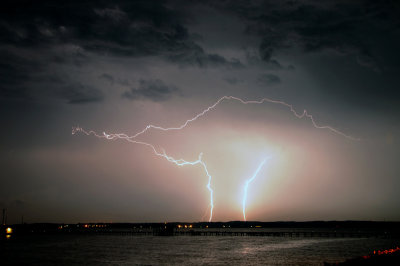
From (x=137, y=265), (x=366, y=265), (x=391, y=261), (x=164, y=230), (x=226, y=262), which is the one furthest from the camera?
(x=164, y=230)

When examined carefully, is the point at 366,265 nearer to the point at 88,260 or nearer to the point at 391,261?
the point at 391,261

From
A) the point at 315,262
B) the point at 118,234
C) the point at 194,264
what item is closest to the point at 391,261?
the point at 315,262

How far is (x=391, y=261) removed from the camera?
1203 inches

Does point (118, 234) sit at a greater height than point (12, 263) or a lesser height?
lesser

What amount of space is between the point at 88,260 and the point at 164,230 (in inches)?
3547

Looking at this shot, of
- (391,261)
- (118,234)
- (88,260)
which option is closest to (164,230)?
(118,234)

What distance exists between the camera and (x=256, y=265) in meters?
47.7

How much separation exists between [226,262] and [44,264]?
74.8 ft

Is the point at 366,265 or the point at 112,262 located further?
the point at 112,262

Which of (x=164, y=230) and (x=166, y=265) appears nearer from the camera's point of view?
(x=166, y=265)

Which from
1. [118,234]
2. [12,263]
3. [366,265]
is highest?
[366,265]

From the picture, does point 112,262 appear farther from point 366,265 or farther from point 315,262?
point 366,265

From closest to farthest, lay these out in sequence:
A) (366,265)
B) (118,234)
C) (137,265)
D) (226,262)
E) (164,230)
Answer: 1. (366,265)
2. (137,265)
3. (226,262)
4. (164,230)
5. (118,234)

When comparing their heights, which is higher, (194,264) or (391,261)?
(391,261)
